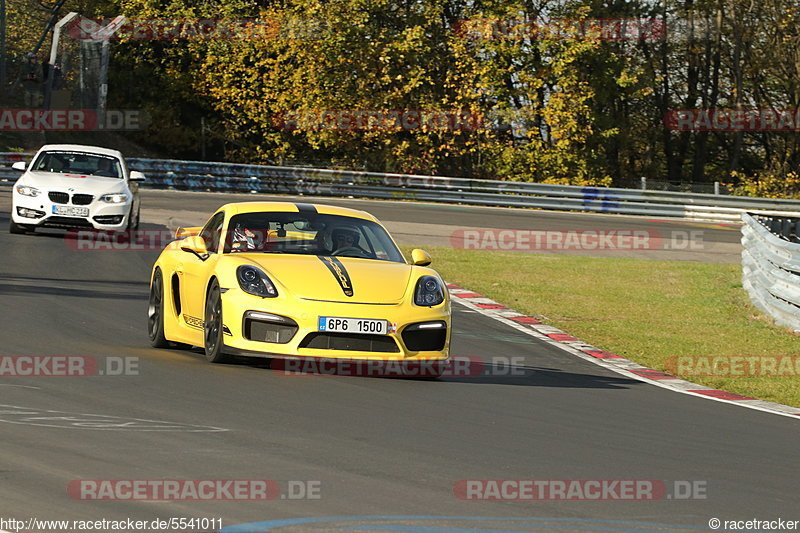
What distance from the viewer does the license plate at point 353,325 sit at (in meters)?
8.84

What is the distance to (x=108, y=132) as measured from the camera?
144 ft

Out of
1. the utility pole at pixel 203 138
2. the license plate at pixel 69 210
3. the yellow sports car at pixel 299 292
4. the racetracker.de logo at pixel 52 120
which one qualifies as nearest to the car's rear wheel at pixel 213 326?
the yellow sports car at pixel 299 292

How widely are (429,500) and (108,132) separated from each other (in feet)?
132

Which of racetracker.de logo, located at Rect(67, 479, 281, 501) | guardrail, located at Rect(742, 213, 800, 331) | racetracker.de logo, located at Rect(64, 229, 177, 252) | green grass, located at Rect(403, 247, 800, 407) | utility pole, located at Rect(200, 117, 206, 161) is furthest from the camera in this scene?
utility pole, located at Rect(200, 117, 206, 161)

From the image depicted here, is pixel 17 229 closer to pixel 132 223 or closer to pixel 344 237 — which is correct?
pixel 132 223

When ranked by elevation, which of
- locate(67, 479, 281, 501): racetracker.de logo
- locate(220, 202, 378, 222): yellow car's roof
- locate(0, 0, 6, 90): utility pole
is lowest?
locate(67, 479, 281, 501): racetracker.de logo

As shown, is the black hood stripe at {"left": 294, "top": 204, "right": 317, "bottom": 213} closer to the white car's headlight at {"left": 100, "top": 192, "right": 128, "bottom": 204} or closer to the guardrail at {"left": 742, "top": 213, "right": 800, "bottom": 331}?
the guardrail at {"left": 742, "top": 213, "right": 800, "bottom": 331}

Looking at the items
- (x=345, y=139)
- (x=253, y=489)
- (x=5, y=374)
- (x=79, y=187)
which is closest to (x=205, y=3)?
(x=345, y=139)

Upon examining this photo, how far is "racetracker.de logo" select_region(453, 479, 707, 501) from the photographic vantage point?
5613 millimetres

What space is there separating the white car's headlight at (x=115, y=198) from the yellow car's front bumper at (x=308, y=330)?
11.3 metres

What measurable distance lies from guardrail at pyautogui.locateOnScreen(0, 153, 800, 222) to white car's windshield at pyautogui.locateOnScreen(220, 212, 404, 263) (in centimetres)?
2527

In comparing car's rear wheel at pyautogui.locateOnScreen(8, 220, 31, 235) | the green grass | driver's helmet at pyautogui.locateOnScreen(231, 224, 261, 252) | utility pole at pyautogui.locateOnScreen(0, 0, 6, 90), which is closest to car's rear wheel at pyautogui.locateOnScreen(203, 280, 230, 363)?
driver's helmet at pyautogui.locateOnScreen(231, 224, 261, 252)

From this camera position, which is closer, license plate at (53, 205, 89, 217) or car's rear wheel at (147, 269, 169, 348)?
car's rear wheel at (147, 269, 169, 348)

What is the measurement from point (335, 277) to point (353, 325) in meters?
0.49
